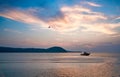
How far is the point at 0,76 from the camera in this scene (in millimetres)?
34750

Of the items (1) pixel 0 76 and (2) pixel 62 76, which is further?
(1) pixel 0 76

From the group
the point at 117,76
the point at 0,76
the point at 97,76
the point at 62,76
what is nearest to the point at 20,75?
the point at 0,76

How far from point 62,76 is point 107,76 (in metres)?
7.41

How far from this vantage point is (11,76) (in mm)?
33344

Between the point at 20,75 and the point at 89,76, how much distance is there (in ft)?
36.0

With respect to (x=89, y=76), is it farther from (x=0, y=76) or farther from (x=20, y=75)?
(x=0, y=76)

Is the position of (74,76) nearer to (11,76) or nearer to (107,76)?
(107,76)

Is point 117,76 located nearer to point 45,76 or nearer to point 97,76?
point 97,76

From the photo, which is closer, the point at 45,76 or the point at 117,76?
the point at 45,76

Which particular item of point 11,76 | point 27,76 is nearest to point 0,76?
point 11,76

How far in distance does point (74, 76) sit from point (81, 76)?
3.68 feet

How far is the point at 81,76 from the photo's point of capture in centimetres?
3322

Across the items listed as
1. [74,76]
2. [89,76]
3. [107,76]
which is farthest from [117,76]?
[74,76]

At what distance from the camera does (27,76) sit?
3297 cm
